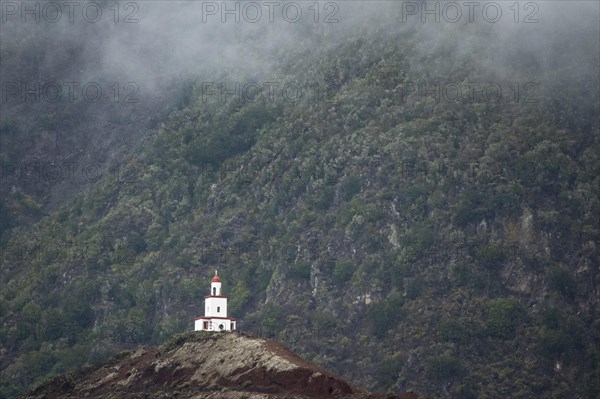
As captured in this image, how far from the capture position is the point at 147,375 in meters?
165

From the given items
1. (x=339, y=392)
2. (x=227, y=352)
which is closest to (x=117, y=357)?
(x=227, y=352)

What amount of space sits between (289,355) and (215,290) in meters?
14.3

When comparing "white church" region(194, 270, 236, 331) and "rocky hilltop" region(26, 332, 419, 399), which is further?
"white church" region(194, 270, 236, 331)

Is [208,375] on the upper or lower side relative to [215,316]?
lower

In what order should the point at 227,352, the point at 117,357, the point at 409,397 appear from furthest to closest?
1. the point at 117,357
2. the point at 227,352
3. the point at 409,397

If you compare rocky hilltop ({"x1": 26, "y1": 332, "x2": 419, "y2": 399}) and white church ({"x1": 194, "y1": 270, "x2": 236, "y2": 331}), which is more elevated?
white church ({"x1": 194, "y1": 270, "x2": 236, "y2": 331})

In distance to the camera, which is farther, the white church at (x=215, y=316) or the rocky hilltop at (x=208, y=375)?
the white church at (x=215, y=316)

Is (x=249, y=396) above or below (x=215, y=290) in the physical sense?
below

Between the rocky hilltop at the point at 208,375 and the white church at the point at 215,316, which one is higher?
the white church at the point at 215,316

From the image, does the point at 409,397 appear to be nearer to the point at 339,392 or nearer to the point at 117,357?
the point at 339,392

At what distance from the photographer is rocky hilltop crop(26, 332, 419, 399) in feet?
495

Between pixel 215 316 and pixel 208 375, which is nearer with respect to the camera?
pixel 208 375

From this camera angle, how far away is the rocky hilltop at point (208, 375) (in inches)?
5940

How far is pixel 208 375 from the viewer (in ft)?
520
